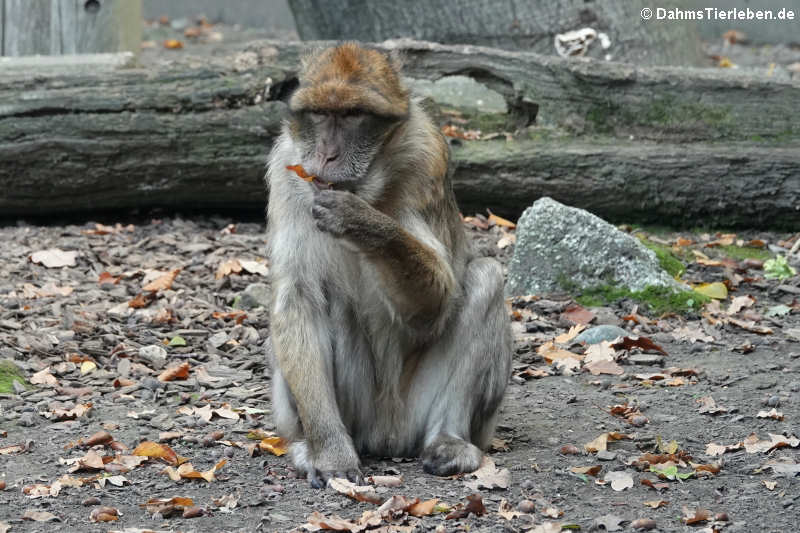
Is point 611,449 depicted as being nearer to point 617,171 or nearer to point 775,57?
point 617,171

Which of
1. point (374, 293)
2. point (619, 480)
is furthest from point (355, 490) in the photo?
point (619, 480)

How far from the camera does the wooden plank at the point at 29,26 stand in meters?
11.1

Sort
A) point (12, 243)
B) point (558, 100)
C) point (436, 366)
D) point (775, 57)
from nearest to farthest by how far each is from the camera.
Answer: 1. point (436, 366)
2. point (12, 243)
3. point (558, 100)
4. point (775, 57)

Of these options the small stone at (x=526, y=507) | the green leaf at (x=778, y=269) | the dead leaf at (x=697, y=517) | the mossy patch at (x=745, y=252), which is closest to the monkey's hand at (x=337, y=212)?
the small stone at (x=526, y=507)

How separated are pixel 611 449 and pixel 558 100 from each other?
4.95 meters

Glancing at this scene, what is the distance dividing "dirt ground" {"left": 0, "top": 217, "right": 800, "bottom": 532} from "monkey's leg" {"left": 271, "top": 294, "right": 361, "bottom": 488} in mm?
147

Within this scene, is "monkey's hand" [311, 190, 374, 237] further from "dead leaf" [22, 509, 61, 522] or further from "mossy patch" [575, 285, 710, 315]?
"mossy patch" [575, 285, 710, 315]

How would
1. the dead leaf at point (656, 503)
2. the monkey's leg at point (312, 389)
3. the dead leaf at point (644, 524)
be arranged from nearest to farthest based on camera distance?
1. the dead leaf at point (644, 524)
2. the dead leaf at point (656, 503)
3. the monkey's leg at point (312, 389)

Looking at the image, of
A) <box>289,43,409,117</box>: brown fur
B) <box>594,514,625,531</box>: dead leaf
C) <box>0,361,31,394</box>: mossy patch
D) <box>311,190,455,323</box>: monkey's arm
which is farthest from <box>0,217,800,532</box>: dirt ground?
<box>289,43,409,117</box>: brown fur

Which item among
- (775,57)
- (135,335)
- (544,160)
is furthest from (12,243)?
(775,57)

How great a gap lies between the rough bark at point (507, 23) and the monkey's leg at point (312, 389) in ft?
21.9

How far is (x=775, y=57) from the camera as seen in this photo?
15.6 m

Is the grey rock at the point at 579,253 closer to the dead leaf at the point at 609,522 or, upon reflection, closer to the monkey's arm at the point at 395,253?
the monkey's arm at the point at 395,253

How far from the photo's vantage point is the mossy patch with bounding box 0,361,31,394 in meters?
6.90
